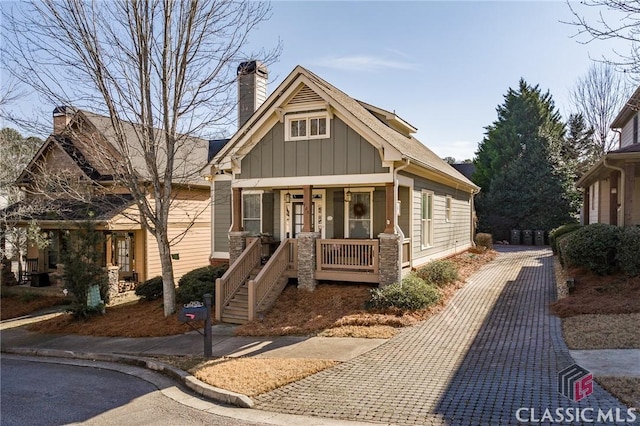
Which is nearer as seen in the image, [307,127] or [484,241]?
[307,127]

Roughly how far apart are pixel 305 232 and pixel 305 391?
689cm

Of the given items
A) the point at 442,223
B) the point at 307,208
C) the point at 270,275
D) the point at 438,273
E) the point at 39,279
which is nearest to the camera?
the point at 270,275

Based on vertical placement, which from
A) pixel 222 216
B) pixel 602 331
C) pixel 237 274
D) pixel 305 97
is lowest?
pixel 602 331

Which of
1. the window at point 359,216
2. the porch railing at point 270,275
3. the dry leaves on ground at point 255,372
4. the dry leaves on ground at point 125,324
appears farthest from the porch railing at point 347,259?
the dry leaves on ground at point 255,372

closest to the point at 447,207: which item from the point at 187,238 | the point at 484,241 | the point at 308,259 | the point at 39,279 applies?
the point at 484,241

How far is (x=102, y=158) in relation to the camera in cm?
1277

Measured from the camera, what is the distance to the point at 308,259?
1340 cm

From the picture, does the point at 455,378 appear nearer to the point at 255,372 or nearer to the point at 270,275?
the point at 255,372

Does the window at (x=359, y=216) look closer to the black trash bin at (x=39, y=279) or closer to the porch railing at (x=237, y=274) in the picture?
the porch railing at (x=237, y=274)

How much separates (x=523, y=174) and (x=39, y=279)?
29782 mm

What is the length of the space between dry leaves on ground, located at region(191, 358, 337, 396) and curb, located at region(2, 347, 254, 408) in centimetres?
15

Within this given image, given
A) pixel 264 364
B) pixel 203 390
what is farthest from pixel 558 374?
pixel 203 390

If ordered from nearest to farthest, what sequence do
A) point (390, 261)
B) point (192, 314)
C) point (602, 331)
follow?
point (192, 314), point (602, 331), point (390, 261)

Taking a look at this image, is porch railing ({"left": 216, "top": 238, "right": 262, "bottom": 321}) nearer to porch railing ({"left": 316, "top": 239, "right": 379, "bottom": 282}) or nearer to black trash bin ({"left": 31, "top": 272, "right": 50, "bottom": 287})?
porch railing ({"left": 316, "top": 239, "right": 379, "bottom": 282})
